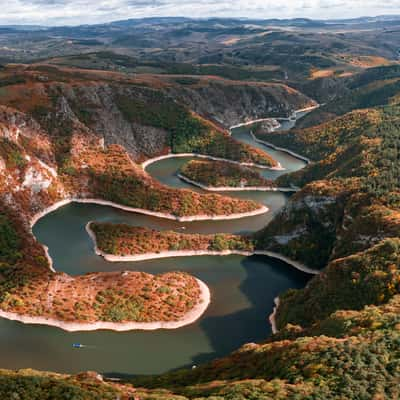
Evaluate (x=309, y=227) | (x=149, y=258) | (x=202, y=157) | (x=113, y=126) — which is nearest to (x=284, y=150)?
(x=202, y=157)

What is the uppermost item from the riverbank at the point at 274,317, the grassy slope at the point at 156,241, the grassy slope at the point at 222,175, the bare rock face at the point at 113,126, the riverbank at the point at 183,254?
the bare rock face at the point at 113,126

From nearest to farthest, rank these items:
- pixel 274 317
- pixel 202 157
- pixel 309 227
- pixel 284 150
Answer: pixel 274 317 < pixel 309 227 < pixel 202 157 < pixel 284 150

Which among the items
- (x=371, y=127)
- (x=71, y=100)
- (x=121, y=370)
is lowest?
(x=121, y=370)

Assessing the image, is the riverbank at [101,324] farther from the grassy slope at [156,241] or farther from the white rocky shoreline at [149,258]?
the grassy slope at [156,241]

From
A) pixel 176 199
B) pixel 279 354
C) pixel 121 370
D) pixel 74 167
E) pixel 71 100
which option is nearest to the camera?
pixel 279 354

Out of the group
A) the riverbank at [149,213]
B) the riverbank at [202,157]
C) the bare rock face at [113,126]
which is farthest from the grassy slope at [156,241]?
the bare rock face at [113,126]

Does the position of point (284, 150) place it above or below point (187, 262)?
above

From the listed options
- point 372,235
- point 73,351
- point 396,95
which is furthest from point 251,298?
point 396,95

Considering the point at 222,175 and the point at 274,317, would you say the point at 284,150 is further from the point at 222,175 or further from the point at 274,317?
the point at 274,317

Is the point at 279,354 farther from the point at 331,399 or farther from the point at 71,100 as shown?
the point at 71,100
